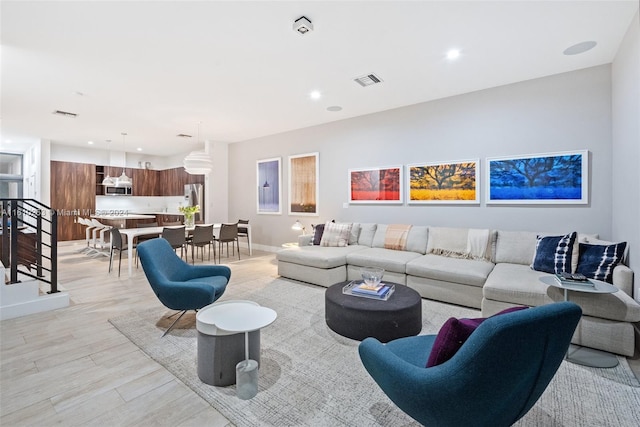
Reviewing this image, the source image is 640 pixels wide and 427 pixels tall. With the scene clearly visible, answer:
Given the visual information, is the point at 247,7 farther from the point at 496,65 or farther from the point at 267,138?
the point at 267,138

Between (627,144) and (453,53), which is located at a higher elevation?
(453,53)

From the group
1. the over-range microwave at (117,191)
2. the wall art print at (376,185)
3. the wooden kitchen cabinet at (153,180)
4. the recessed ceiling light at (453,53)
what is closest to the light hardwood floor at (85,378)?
the recessed ceiling light at (453,53)

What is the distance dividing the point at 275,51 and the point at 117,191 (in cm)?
875

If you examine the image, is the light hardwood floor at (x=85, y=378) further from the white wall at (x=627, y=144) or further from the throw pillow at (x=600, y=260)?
the white wall at (x=627, y=144)

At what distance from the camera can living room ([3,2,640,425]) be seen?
9.73 feet

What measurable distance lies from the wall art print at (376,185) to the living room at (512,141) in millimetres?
116

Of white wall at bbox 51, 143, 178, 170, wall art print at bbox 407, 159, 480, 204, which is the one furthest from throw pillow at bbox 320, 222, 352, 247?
white wall at bbox 51, 143, 178, 170

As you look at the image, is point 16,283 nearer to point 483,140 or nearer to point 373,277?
point 373,277

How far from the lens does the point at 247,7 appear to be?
249cm

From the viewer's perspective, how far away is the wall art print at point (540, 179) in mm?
3625

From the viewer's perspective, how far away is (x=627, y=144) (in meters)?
2.88

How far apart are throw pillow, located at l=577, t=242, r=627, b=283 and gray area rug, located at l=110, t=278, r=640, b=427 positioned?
78 cm

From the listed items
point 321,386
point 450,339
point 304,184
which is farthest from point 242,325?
point 304,184

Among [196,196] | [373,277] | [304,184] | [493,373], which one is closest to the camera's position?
[493,373]
